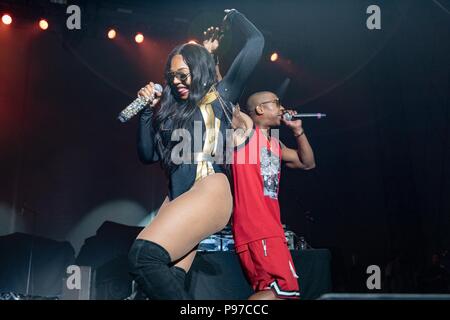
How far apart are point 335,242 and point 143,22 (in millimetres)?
2979

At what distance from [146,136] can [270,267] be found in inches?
30.5

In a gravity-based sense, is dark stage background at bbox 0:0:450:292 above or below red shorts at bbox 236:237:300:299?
above

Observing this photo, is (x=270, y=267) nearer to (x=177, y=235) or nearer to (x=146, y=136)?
(x=177, y=235)

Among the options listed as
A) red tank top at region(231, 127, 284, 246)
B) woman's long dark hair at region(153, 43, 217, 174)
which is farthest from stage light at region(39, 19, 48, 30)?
red tank top at region(231, 127, 284, 246)

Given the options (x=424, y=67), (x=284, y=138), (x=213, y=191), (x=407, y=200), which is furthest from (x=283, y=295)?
(x=424, y=67)

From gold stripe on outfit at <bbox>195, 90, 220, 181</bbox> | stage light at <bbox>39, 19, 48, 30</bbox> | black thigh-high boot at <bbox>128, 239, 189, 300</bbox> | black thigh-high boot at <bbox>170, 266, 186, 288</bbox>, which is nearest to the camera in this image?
black thigh-high boot at <bbox>128, 239, 189, 300</bbox>

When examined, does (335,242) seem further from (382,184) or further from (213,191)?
(213,191)

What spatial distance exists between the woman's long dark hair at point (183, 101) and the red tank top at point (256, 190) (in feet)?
1.01

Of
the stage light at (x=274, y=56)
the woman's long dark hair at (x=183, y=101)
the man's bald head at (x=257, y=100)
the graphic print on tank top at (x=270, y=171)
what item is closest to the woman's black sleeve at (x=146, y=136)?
the woman's long dark hair at (x=183, y=101)

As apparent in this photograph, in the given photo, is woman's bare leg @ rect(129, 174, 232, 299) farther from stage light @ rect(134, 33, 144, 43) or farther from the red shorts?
stage light @ rect(134, 33, 144, 43)

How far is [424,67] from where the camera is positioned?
463 centimetres

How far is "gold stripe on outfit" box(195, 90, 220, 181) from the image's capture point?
6.31 feet

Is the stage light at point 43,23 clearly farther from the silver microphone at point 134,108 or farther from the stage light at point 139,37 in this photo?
the silver microphone at point 134,108

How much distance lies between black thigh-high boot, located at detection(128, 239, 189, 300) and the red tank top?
44 cm
